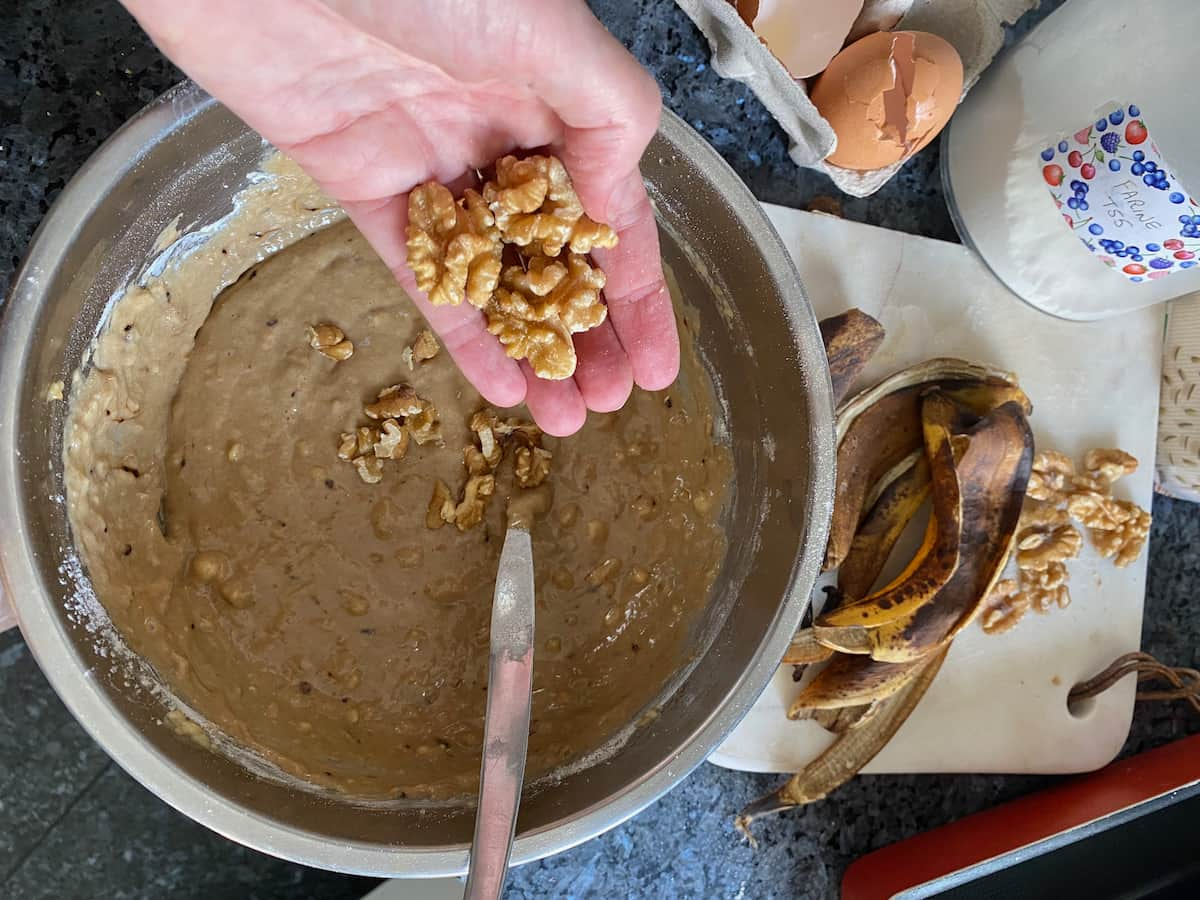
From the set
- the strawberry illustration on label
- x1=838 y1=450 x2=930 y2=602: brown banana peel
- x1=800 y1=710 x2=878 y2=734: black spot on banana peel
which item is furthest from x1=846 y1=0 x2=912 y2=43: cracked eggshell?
x1=800 y1=710 x2=878 y2=734: black spot on banana peel

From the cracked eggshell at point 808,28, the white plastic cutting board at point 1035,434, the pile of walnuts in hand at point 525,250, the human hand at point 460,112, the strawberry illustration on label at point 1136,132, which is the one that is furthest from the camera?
the white plastic cutting board at point 1035,434

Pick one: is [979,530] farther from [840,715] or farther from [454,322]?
[454,322]

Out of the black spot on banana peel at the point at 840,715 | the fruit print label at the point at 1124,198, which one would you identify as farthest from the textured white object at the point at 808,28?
the black spot on banana peel at the point at 840,715

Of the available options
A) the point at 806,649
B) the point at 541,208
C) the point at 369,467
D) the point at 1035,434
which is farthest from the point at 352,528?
the point at 1035,434

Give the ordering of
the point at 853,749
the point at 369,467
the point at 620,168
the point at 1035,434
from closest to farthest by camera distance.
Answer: the point at 620,168, the point at 369,467, the point at 853,749, the point at 1035,434

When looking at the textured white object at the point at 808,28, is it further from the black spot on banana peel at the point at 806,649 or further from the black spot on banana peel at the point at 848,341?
the black spot on banana peel at the point at 806,649

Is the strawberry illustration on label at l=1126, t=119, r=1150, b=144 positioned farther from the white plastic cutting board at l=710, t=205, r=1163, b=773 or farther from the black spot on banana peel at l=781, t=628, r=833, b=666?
the black spot on banana peel at l=781, t=628, r=833, b=666
